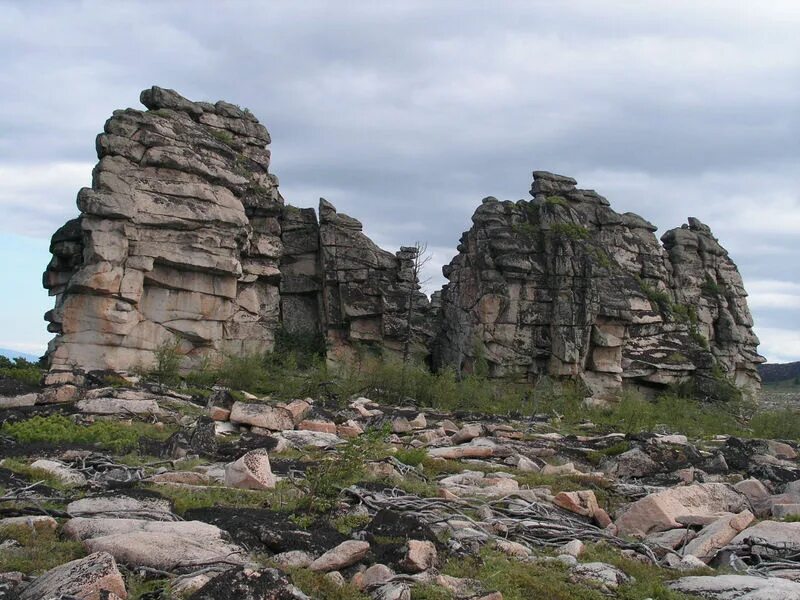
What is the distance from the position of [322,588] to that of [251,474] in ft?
12.0

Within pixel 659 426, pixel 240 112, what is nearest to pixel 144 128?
pixel 240 112

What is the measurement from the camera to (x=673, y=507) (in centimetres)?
1069

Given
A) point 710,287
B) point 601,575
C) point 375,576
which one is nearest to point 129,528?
point 375,576

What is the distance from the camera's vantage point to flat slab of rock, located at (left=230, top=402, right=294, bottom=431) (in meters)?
17.2

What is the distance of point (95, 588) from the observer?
5.80 meters

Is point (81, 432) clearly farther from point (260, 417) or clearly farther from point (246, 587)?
point (246, 587)

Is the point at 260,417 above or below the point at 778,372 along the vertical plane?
below

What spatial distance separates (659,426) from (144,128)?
2265cm

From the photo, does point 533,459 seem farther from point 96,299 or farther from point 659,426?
point 96,299

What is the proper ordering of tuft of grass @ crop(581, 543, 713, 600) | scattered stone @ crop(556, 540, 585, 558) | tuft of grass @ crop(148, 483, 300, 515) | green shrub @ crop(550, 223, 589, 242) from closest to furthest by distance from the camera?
1. tuft of grass @ crop(581, 543, 713, 600)
2. scattered stone @ crop(556, 540, 585, 558)
3. tuft of grass @ crop(148, 483, 300, 515)
4. green shrub @ crop(550, 223, 589, 242)

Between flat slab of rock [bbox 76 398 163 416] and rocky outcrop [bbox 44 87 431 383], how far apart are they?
20.6 ft

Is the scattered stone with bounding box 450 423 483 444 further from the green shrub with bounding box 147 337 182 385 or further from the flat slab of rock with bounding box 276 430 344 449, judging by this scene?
the green shrub with bounding box 147 337 182 385

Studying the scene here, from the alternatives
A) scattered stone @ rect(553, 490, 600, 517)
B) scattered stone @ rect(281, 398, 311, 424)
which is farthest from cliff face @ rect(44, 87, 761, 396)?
scattered stone @ rect(553, 490, 600, 517)

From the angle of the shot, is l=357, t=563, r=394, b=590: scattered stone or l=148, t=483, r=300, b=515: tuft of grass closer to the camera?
l=357, t=563, r=394, b=590: scattered stone
